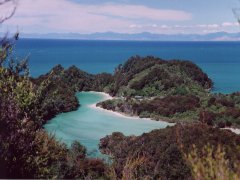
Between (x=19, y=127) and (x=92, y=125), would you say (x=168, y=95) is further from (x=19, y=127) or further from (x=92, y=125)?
(x=19, y=127)

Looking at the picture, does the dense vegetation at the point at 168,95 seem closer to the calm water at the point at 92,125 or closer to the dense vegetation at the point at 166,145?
the calm water at the point at 92,125

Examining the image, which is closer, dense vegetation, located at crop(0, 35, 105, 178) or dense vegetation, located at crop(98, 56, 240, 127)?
dense vegetation, located at crop(0, 35, 105, 178)

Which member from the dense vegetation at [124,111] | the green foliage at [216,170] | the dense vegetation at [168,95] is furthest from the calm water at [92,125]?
the green foliage at [216,170]

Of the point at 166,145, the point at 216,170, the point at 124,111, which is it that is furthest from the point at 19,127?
the point at 124,111

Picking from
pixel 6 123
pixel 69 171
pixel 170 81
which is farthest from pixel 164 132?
pixel 170 81

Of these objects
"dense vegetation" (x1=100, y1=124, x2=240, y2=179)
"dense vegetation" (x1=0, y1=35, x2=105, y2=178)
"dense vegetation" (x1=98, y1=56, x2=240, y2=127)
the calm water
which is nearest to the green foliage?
"dense vegetation" (x1=0, y1=35, x2=105, y2=178)

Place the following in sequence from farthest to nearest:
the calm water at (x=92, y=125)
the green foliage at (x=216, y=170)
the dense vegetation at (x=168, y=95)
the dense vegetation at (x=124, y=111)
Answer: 1. the dense vegetation at (x=168, y=95)
2. the calm water at (x=92, y=125)
3. the dense vegetation at (x=124, y=111)
4. the green foliage at (x=216, y=170)

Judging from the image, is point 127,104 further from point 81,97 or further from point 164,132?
point 164,132

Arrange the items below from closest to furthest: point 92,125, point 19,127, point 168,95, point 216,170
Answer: point 216,170 → point 19,127 → point 92,125 → point 168,95

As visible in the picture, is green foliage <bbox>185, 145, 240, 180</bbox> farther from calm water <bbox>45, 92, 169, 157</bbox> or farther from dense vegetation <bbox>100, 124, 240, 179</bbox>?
calm water <bbox>45, 92, 169, 157</bbox>
